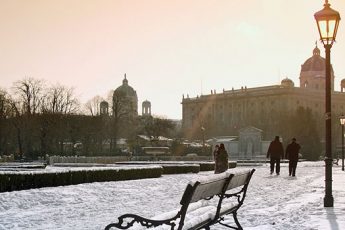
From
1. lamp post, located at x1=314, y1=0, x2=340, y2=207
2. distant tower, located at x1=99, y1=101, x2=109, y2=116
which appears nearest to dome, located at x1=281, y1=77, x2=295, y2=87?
distant tower, located at x1=99, y1=101, x2=109, y2=116

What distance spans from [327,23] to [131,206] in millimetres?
6011

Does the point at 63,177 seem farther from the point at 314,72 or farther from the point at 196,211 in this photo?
the point at 314,72

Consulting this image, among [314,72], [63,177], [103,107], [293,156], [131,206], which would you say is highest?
[314,72]

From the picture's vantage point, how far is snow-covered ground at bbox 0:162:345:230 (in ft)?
36.2

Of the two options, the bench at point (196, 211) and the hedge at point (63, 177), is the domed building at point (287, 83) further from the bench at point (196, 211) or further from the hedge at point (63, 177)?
the bench at point (196, 211)

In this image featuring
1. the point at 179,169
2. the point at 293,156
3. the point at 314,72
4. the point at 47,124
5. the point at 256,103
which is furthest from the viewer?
the point at 314,72

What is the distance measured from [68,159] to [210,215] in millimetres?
47883

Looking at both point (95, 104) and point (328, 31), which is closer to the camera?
point (328, 31)

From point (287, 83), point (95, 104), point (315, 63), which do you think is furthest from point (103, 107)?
point (315, 63)

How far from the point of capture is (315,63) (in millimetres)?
142250

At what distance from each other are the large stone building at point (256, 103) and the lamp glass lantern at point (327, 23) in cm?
10418

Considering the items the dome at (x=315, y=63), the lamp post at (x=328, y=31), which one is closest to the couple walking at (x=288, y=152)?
the lamp post at (x=328, y=31)

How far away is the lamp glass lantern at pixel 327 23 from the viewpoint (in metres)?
13.6

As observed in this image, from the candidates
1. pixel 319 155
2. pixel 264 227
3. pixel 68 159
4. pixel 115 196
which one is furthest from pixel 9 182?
pixel 319 155
